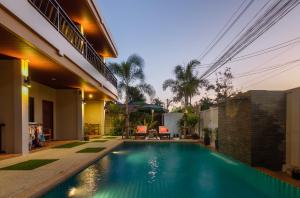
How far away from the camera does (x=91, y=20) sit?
14836mm

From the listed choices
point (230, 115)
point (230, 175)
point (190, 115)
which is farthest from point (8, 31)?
point (190, 115)

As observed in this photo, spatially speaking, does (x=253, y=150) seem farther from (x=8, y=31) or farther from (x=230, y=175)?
(x=8, y=31)

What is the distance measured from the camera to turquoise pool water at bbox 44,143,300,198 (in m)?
5.53

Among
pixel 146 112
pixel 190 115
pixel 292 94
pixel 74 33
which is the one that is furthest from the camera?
pixel 146 112

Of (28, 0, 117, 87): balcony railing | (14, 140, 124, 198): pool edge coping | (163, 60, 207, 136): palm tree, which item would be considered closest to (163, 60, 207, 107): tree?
(163, 60, 207, 136): palm tree

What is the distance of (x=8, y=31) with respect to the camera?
5.98 meters

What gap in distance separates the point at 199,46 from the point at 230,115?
11410 mm

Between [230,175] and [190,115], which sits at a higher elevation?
[190,115]

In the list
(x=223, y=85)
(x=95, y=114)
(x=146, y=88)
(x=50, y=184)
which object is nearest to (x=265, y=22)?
(x=50, y=184)

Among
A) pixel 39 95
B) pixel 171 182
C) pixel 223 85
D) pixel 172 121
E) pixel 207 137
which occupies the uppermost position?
pixel 223 85

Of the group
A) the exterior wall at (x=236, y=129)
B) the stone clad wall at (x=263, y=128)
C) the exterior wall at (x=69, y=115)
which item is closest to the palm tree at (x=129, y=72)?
the exterior wall at (x=69, y=115)

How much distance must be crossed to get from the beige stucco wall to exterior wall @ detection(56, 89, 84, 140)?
5.53m

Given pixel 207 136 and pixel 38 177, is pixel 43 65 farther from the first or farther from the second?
pixel 207 136

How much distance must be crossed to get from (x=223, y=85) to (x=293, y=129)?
2517cm
